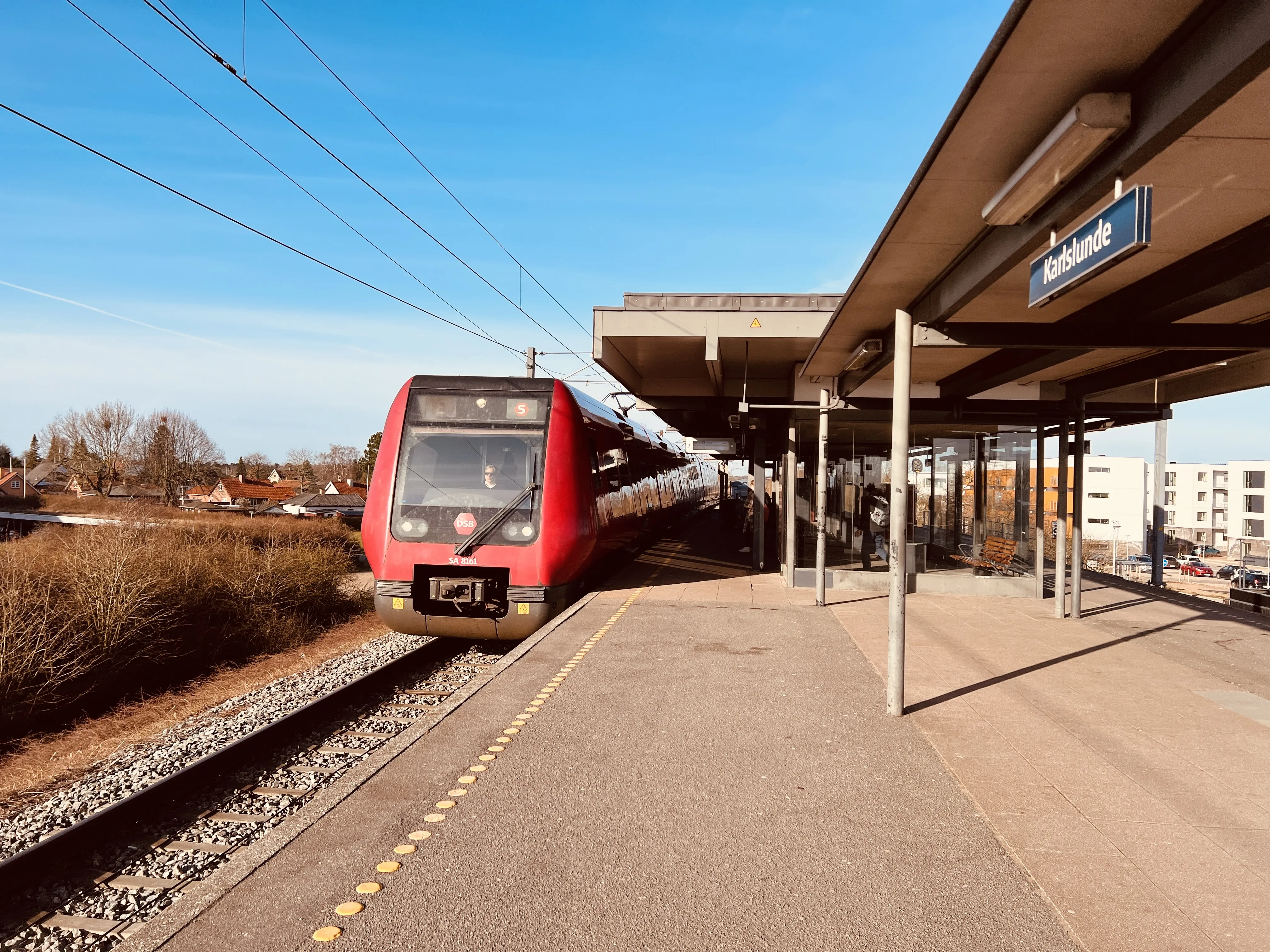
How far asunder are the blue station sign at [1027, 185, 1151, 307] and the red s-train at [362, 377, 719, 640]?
5.67 m

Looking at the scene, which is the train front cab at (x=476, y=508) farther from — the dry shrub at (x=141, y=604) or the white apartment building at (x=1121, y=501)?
the white apartment building at (x=1121, y=501)

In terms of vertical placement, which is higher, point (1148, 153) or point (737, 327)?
point (737, 327)

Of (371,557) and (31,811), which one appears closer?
(31,811)

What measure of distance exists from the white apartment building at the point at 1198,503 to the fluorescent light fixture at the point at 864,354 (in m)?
80.7

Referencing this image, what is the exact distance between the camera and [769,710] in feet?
19.3

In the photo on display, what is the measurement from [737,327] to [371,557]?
18.6ft

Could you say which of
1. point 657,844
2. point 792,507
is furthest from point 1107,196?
point 792,507

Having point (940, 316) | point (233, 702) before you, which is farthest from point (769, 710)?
point (233, 702)

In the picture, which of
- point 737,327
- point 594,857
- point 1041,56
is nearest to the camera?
point 1041,56

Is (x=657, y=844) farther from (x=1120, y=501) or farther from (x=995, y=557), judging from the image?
(x=1120, y=501)

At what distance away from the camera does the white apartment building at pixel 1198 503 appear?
75.9 m

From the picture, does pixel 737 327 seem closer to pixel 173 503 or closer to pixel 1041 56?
pixel 1041 56

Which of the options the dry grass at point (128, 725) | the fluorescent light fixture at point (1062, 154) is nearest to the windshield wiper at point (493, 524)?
the dry grass at point (128, 725)

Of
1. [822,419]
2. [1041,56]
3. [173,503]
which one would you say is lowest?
[173,503]
